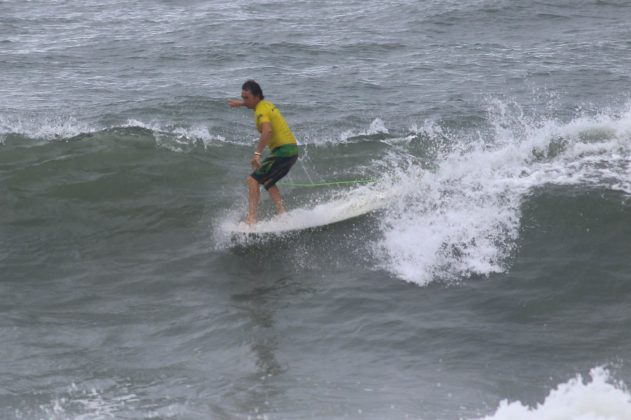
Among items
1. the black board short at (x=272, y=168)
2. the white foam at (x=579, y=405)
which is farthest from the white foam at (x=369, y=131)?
the white foam at (x=579, y=405)

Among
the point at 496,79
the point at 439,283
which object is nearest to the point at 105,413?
the point at 439,283

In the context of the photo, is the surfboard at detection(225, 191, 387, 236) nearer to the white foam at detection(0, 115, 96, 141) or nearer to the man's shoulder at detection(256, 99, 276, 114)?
the man's shoulder at detection(256, 99, 276, 114)

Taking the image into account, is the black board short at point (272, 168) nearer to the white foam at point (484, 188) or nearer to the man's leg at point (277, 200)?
the man's leg at point (277, 200)

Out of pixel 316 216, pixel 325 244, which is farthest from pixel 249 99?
pixel 325 244

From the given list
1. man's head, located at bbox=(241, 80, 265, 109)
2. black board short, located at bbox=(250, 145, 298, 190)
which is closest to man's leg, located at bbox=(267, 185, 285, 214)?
black board short, located at bbox=(250, 145, 298, 190)

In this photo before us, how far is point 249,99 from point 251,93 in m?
0.08

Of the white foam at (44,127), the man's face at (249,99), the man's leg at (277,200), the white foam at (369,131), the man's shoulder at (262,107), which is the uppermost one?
the man's face at (249,99)

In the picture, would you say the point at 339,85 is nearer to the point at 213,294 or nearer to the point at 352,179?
the point at 352,179

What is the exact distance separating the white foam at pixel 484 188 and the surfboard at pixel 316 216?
0.32m

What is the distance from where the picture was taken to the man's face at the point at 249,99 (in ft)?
30.9

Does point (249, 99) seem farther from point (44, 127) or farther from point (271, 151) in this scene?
point (44, 127)

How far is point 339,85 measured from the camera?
53.7ft

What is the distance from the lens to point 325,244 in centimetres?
996

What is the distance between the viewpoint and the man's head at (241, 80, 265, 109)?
9.40 meters
